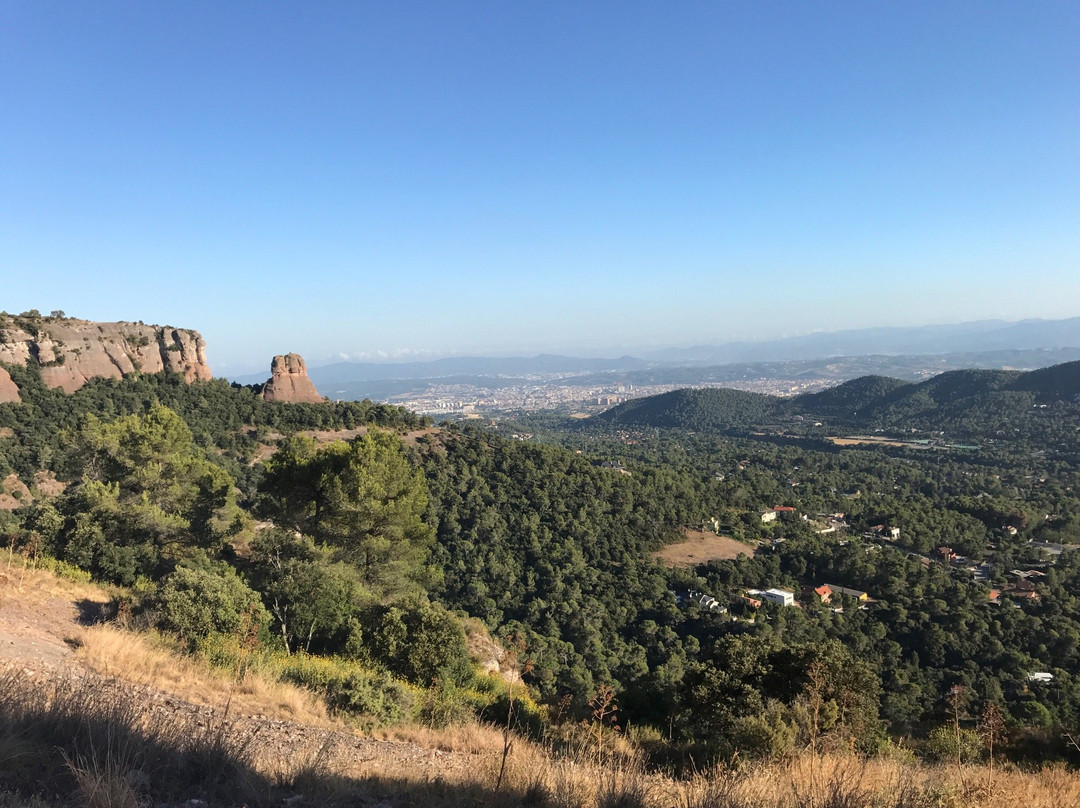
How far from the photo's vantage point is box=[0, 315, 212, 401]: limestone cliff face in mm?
23844

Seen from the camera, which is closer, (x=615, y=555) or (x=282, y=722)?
(x=282, y=722)

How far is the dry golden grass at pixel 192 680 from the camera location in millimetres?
4785

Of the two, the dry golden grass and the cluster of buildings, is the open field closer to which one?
the cluster of buildings

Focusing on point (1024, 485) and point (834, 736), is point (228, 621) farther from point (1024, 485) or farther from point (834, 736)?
point (1024, 485)

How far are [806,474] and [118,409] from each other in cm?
5104

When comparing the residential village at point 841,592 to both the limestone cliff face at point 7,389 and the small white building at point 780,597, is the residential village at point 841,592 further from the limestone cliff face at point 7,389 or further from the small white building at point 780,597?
the limestone cliff face at point 7,389

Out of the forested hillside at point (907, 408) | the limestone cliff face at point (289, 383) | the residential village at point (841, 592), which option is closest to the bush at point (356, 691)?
the residential village at point (841, 592)

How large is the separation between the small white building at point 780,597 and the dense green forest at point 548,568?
0.68 metres

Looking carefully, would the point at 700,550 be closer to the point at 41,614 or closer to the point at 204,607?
the point at 204,607

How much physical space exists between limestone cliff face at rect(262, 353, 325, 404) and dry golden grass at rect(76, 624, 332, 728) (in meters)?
27.6

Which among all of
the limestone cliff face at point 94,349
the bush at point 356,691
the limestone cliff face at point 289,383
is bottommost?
the bush at point 356,691

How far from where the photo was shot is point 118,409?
23.5 meters

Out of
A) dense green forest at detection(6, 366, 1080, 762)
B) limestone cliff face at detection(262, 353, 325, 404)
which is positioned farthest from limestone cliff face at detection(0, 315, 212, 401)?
limestone cliff face at detection(262, 353, 325, 404)

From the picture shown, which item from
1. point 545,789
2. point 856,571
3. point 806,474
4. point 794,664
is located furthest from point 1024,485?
point 545,789
